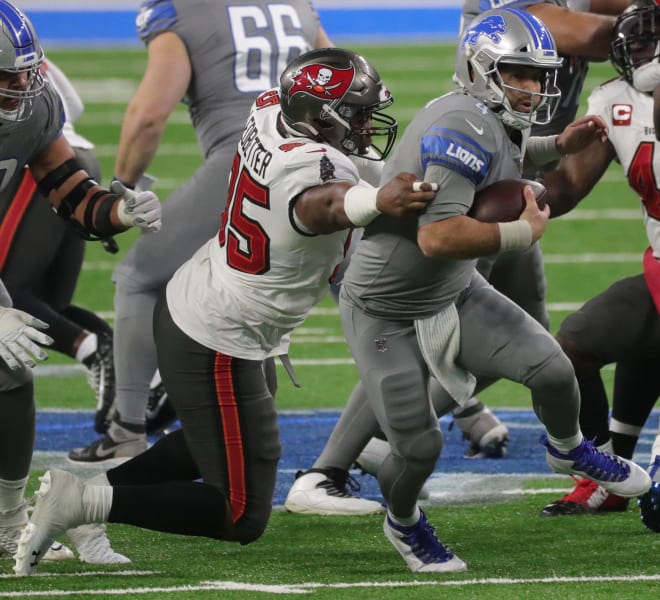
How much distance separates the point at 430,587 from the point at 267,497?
47cm

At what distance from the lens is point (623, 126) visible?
169 inches

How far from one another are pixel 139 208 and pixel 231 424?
619mm

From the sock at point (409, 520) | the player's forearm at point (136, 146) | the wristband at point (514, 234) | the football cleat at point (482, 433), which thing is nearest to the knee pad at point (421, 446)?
the sock at point (409, 520)

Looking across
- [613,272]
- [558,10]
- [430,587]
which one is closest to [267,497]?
[430,587]

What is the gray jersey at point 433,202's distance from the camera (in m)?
3.46

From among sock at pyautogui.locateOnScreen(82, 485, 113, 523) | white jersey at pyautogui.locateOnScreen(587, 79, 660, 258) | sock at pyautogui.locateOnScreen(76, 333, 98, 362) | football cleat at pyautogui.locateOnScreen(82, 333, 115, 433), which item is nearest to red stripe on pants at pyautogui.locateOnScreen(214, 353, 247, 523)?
sock at pyautogui.locateOnScreen(82, 485, 113, 523)

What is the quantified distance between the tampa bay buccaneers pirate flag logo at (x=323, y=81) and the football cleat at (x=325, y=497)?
1335 millimetres

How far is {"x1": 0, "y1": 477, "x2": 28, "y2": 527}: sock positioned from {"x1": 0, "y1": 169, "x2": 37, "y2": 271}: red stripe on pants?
6.14ft

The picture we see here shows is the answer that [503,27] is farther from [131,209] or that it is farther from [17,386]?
[17,386]

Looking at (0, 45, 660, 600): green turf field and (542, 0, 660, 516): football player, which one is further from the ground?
(542, 0, 660, 516): football player

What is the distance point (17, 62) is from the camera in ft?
12.1

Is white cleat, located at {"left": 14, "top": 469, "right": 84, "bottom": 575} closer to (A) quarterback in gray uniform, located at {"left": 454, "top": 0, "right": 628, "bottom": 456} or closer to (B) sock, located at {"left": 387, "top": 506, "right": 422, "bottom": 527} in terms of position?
(B) sock, located at {"left": 387, "top": 506, "right": 422, "bottom": 527}

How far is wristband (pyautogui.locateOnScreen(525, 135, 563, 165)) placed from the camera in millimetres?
4039

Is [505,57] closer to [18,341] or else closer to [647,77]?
[647,77]
